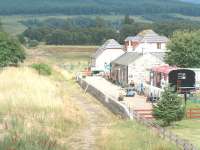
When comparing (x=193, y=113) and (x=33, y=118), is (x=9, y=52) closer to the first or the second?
(x=33, y=118)

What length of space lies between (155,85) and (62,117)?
57.1ft

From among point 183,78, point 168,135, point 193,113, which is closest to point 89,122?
point 193,113

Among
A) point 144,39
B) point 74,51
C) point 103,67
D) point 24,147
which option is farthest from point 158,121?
point 74,51

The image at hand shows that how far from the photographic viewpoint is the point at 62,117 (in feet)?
108

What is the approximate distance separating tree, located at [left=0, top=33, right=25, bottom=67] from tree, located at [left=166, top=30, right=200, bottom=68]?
19.3 meters

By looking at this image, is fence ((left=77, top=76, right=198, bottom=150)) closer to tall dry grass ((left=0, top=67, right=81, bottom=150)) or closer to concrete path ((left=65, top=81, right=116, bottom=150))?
concrete path ((left=65, top=81, right=116, bottom=150))

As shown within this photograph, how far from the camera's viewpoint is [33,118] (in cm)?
3238

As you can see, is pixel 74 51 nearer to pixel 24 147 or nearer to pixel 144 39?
pixel 144 39

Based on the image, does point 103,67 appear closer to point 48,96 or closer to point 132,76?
point 132,76

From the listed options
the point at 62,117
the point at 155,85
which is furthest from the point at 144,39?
the point at 62,117

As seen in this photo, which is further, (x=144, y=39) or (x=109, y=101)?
(x=144, y=39)

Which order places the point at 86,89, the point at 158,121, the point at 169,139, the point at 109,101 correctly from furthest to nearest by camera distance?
the point at 86,89 → the point at 109,101 → the point at 158,121 → the point at 169,139

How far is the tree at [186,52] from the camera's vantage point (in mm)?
58312

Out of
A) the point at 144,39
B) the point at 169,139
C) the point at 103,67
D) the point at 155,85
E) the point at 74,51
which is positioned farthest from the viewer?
the point at 74,51
